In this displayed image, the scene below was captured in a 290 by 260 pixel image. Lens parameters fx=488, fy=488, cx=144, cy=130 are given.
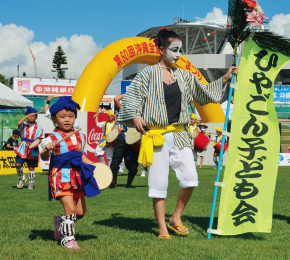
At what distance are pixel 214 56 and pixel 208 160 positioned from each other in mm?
33394

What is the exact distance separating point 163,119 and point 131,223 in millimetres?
1575

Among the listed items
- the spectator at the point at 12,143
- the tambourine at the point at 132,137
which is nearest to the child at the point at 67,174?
the tambourine at the point at 132,137

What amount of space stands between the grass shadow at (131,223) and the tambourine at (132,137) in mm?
4108

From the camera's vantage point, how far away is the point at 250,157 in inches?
194

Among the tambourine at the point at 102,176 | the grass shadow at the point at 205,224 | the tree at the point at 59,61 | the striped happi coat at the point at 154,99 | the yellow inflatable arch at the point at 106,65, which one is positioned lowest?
the grass shadow at the point at 205,224

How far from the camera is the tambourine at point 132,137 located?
34.4 feet

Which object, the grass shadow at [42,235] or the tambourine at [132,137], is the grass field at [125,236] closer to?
the grass shadow at [42,235]

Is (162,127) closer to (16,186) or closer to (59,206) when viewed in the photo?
(59,206)

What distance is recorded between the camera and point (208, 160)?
23.0 meters

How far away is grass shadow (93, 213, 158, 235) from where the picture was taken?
18.0ft

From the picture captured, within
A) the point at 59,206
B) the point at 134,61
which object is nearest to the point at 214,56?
the point at 134,61

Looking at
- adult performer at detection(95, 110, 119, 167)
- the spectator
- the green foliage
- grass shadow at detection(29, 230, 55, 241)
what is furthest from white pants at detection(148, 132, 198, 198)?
the spectator

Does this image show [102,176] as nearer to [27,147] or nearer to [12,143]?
[27,147]

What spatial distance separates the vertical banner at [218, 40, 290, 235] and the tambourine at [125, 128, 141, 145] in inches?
221
